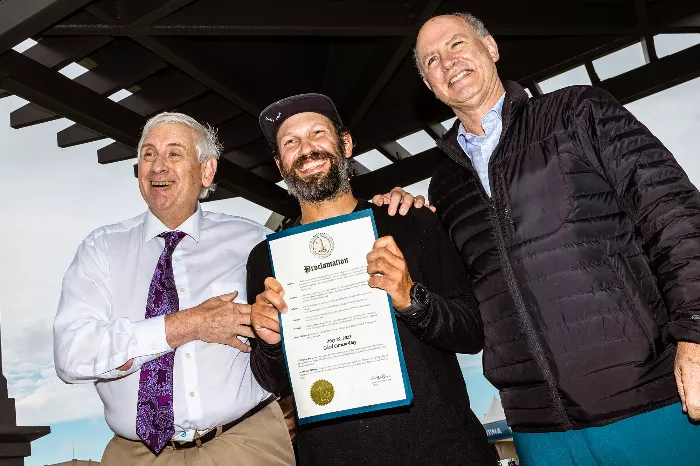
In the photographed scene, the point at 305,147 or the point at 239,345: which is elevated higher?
the point at 305,147

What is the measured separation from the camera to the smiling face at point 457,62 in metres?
2.49

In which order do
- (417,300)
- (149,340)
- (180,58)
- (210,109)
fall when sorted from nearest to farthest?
(417,300)
(149,340)
(180,58)
(210,109)

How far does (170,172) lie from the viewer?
9.04ft

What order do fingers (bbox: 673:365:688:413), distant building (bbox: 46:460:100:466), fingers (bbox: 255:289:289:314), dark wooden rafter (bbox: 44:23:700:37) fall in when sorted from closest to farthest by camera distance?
fingers (bbox: 673:365:688:413), fingers (bbox: 255:289:289:314), distant building (bbox: 46:460:100:466), dark wooden rafter (bbox: 44:23:700:37)

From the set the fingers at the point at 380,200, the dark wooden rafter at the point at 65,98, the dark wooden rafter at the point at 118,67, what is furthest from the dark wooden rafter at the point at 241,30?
the fingers at the point at 380,200

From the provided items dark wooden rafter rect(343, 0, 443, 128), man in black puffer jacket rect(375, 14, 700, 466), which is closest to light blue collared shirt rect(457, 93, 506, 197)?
man in black puffer jacket rect(375, 14, 700, 466)

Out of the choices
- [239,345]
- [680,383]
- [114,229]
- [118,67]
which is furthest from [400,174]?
[680,383]

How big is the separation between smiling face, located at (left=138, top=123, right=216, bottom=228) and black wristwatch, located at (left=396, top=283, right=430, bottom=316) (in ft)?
3.88

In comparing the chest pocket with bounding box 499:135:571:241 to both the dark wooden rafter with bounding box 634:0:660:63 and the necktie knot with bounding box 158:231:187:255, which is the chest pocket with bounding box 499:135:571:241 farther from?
the dark wooden rafter with bounding box 634:0:660:63

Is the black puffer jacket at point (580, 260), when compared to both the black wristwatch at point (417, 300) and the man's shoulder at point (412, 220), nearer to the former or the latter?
the man's shoulder at point (412, 220)

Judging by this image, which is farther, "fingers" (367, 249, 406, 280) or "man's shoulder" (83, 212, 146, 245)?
"man's shoulder" (83, 212, 146, 245)

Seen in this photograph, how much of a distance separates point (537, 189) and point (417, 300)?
540 millimetres

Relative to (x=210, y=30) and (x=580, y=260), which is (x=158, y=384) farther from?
(x=210, y=30)

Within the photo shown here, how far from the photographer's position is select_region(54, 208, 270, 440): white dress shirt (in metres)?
2.37
